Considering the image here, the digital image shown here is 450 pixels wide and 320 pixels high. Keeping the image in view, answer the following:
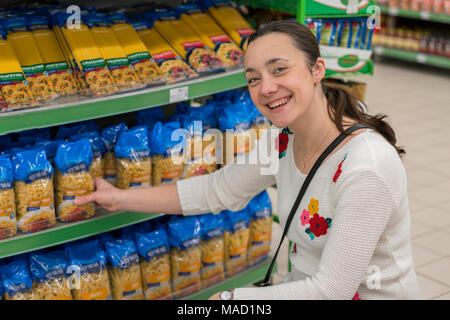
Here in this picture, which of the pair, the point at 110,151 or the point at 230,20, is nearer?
the point at 110,151

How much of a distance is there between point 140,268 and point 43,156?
70 centimetres

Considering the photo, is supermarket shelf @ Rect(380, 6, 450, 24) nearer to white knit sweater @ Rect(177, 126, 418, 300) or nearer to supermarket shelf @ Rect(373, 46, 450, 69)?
supermarket shelf @ Rect(373, 46, 450, 69)

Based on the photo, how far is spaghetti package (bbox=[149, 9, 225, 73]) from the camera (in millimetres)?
2473

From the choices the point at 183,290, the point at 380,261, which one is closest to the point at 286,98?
the point at 380,261

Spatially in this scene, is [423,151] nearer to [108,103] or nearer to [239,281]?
[239,281]

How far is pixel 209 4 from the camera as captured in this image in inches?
110

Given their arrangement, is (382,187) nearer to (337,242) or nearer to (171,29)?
(337,242)

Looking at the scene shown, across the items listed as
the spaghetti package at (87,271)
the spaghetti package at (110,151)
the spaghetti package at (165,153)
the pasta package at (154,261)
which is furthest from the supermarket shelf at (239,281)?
the spaghetti package at (110,151)

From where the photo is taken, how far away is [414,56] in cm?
775

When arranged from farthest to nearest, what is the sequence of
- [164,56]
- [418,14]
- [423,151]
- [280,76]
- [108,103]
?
[418,14] → [423,151] → [164,56] → [108,103] → [280,76]

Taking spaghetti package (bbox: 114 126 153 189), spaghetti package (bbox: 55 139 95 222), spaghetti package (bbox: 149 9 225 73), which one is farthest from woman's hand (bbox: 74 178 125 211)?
spaghetti package (bbox: 149 9 225 73)

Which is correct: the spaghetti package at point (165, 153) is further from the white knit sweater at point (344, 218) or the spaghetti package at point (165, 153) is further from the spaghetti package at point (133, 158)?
the white knit sweater at point (344, 218)

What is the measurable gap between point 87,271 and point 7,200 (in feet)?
1.53

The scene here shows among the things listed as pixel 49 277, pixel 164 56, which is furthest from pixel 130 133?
pixel 49 277
